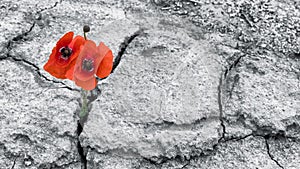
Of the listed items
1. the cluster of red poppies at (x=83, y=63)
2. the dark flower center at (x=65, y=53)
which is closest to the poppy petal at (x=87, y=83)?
the cluster of red poppies at (x=83, y=63)

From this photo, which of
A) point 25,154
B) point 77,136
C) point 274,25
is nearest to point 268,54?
point 274,25

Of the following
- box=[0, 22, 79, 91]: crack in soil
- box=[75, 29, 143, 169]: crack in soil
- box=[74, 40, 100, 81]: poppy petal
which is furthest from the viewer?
box=[0, 22, 79, 91]: crack in soil

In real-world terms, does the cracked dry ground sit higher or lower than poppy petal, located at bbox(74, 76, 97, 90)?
lower

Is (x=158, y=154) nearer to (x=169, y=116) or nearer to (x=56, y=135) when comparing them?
(x=169, y=116)

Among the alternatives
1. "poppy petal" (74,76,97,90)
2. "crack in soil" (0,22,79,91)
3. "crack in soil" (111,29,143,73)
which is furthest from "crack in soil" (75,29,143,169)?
"poppy petal" (74,76,97,90)

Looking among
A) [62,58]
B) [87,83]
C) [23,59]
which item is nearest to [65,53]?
[62,58]

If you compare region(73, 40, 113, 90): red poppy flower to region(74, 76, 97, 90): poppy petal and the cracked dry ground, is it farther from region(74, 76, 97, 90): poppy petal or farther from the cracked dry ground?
the cracked dry ground

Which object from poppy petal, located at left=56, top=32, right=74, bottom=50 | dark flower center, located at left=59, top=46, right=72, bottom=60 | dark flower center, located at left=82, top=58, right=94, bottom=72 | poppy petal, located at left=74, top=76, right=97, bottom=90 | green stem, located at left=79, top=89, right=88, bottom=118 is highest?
poppy petal, located at left=56, top=32, right=74, bottom=50
